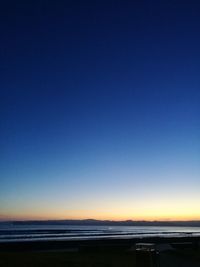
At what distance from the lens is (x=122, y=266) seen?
2275 cm

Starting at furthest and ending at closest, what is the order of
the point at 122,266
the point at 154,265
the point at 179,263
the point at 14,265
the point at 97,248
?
1. the point at 97,248
2. the point at 14,265
3. the point at 122,266
4. the point at 179,263
5. the point at 154,265

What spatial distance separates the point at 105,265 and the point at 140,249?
1552 centimetres

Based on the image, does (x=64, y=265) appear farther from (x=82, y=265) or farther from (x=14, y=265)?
(x=14, y=265)

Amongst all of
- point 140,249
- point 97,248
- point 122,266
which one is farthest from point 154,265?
point 97,248

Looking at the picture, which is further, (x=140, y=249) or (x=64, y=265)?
(x=64, y=265)

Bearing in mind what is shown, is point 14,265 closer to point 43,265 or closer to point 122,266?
point 43,265

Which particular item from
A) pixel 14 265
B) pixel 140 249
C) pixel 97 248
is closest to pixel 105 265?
pixel 14 265

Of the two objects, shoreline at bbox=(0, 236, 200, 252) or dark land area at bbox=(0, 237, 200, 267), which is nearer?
dark land area at bbox=(0, 237, 200, 267)

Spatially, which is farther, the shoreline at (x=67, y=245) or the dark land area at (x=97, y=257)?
the shoreline at (x=67, y=245)

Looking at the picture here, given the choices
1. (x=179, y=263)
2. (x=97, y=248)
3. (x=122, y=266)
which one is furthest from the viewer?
(x=97, y=248)

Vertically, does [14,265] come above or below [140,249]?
below

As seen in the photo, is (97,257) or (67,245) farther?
(67,245)

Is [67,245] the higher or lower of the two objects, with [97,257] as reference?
higher

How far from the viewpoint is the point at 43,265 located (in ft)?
81.3
